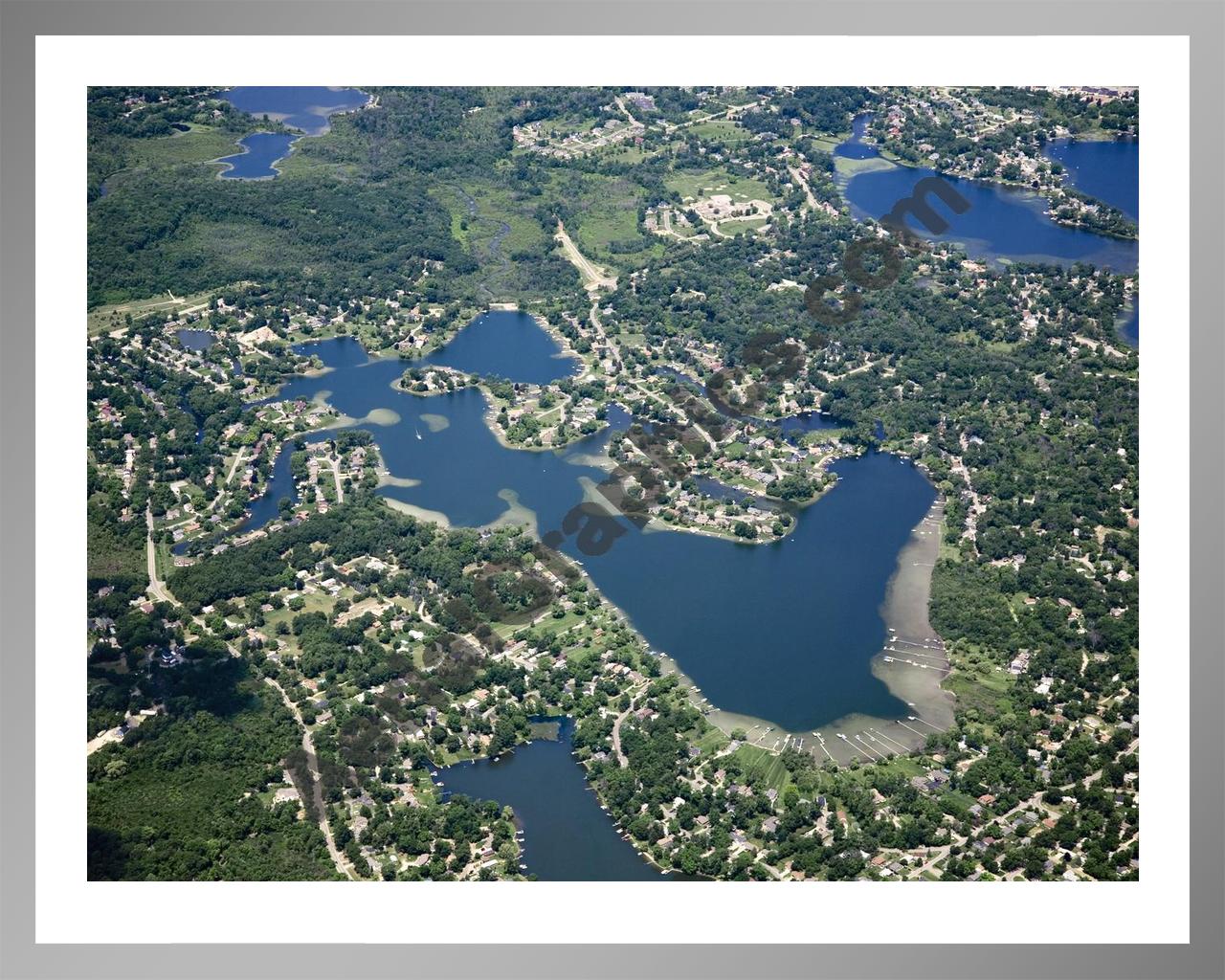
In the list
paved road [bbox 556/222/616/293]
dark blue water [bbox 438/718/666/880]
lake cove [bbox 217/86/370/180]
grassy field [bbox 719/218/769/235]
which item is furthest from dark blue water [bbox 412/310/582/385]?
dark blue water [bbox 438/718/666/880]

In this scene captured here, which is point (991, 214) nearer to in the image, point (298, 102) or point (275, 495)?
point (275, 495)

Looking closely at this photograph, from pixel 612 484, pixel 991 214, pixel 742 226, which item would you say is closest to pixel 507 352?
pixel 612 484

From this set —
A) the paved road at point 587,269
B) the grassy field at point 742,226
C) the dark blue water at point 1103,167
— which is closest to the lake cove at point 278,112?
the paved road at point 587,269

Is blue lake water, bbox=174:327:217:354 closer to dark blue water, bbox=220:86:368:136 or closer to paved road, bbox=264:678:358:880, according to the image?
dark blue water, bbox=220:86:368:136

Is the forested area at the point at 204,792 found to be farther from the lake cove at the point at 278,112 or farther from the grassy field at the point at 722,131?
the grassy field at the point at 722,131

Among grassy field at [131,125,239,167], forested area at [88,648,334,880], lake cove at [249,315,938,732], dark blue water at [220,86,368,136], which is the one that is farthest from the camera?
dark blue water at [220,86,368,136]
